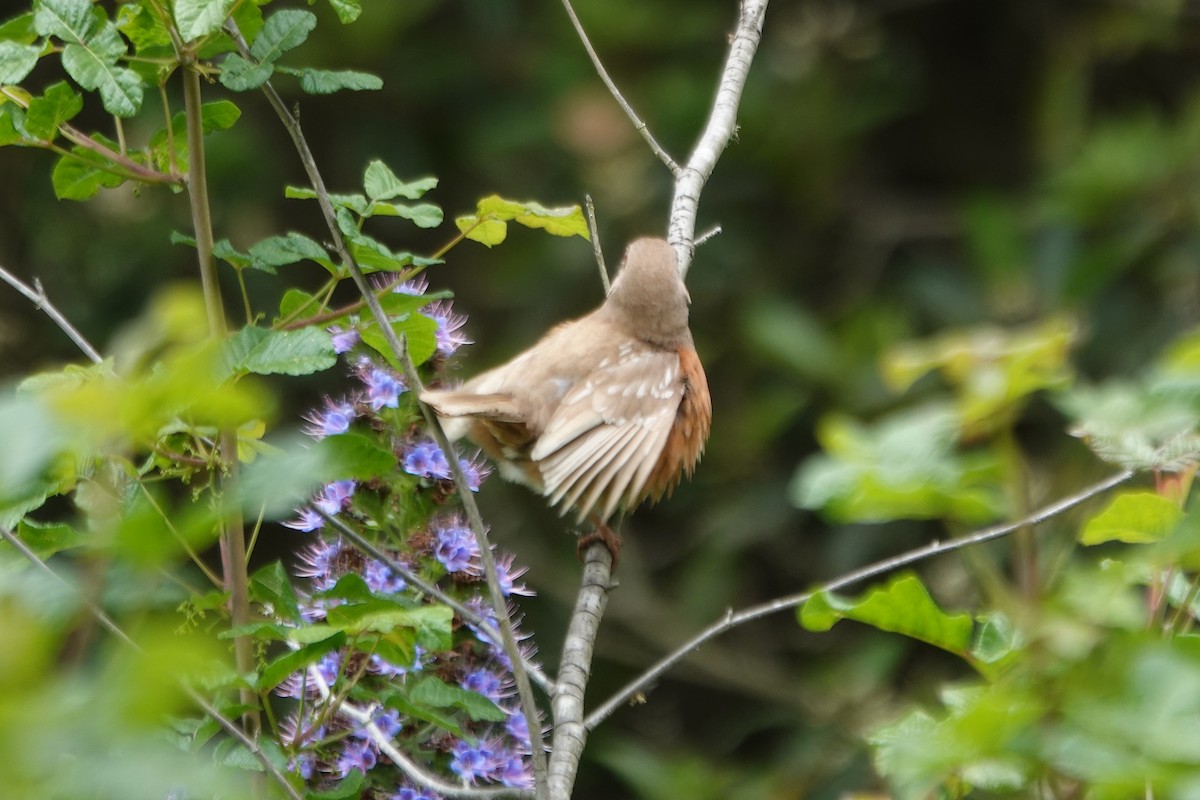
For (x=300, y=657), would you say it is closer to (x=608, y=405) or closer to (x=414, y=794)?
(x=414, y=794)

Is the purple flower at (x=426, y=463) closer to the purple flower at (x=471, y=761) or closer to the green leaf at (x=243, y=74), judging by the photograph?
the purple flower at (x=471, y=761)

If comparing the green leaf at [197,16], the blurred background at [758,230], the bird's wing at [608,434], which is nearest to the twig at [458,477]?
the green leaf at [197,16]

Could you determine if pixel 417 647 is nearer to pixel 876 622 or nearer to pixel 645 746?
pixel 876 622

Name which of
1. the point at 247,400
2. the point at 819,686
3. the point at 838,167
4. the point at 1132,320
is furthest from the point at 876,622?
the point at 838,167

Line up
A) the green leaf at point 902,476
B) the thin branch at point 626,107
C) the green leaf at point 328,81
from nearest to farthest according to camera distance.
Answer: the green leaf at point 902,476 < the green leaf at point 328,81 < the thin branch at point 626,107

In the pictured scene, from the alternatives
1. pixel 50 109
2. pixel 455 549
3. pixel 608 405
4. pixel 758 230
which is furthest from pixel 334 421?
pixel 758 230

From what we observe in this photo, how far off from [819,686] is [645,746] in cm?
105

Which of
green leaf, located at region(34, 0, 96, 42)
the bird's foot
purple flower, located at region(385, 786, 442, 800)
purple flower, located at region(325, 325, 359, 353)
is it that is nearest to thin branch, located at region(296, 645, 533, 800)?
purple flower, located at region(385, 786, 442, 800)

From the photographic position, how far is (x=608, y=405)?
3.54 meters

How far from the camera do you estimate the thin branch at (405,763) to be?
1.83 m

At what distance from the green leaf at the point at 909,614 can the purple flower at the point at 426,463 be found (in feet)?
2.75

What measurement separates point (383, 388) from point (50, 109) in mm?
620

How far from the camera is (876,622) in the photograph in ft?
4.64

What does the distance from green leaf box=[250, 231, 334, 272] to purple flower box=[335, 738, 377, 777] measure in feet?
2.11
